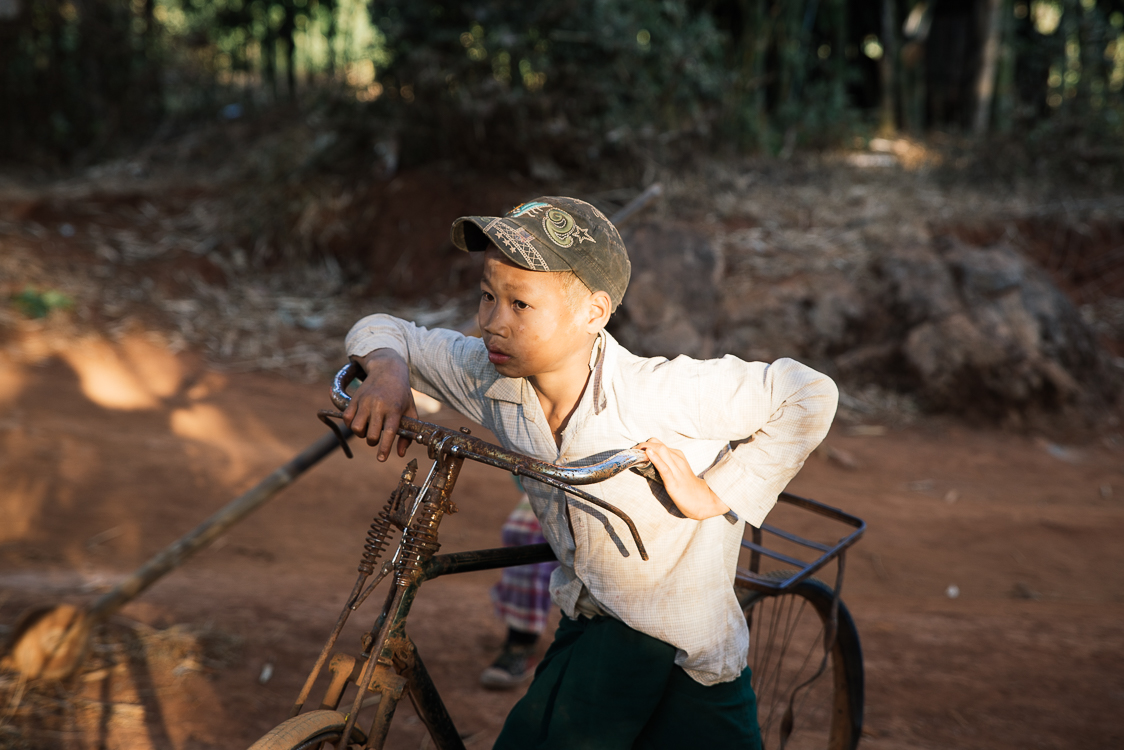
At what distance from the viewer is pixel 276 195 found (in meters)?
8.42

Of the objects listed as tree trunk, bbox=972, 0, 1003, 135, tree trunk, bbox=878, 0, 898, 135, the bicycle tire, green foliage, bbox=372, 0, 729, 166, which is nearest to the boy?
the bicycle tire

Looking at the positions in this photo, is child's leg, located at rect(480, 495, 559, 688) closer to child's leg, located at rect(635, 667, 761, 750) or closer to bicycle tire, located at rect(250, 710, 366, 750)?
child's leg, located at rect(635, 667, 761, 750)

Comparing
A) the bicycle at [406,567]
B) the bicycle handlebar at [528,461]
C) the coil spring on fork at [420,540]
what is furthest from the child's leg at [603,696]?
the coil spring on fork at [420,540]

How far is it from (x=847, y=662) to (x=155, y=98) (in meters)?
11.1

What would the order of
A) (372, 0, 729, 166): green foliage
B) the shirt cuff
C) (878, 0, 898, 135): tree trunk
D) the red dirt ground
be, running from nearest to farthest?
the shirt cuff
the red dirt ground
(372, 0, 729, 166): green foliage
(878, 0, 898, 135): tree trunk

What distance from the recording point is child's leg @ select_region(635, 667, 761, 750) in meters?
1.71

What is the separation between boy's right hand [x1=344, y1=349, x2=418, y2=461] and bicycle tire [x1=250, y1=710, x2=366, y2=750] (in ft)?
1.51

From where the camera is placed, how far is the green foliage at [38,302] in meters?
6.21

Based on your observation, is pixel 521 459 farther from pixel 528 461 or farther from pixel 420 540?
pixel 420 540

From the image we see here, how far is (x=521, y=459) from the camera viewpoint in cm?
142

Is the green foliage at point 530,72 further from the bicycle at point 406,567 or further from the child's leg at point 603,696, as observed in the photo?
the child's leg at point 603,696

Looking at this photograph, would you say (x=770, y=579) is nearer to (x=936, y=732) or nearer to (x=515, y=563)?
(x=515, y=563)

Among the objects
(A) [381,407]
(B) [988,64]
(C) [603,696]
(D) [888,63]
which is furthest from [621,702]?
(D) [888,63]

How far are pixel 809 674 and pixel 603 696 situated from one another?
1833mm
